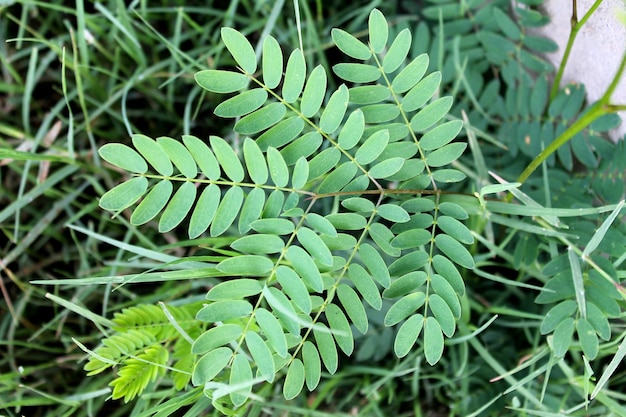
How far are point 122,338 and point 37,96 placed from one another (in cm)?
85

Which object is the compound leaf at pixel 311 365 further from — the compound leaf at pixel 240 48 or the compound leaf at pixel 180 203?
the compound leaf at pixel 240 48

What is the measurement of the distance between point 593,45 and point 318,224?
0.70 m

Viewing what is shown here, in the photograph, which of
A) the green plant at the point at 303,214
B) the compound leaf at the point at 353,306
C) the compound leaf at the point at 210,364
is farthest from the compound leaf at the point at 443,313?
the compound leaf at the point at 210,364

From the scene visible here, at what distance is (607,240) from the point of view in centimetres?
110

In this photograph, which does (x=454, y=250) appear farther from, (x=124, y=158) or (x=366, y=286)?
(x=124, y=158)

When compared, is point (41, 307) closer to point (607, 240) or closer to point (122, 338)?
point (122, 338)

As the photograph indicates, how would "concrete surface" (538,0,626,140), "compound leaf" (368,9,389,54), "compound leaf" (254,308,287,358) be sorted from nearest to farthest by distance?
"compound leaf" (254,308,287,358)
"compound leaf" (368,9,389,54)
"concrete surface" (538,0,626,140)

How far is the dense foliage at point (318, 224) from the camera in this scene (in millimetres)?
943

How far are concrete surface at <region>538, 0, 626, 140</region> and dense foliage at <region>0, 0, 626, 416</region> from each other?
35mm

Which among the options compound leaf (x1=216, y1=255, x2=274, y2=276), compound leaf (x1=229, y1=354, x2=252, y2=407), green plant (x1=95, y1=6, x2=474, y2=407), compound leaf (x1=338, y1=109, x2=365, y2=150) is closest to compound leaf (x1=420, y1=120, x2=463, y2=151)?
green plant (x1=95, y1=6, x2=474, y2=407)

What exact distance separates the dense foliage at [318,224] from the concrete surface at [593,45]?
0.12 feet

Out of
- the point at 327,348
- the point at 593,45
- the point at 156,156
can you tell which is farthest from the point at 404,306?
the point at 593,45

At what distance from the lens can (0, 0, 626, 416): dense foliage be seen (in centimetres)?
94

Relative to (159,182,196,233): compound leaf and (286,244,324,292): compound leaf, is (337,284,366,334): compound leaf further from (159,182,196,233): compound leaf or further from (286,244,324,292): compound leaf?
(159,182,196,233): compound leaf
